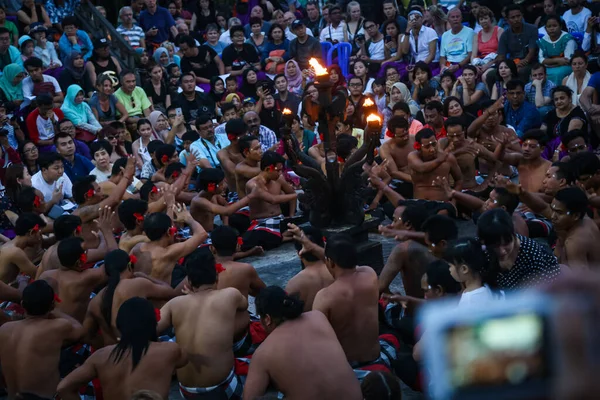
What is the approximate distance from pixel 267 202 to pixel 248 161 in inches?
25.2

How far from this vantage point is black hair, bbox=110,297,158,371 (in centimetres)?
446

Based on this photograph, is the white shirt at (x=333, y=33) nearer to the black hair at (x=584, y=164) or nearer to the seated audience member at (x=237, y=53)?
the seated audience member at (x=237, y=53)

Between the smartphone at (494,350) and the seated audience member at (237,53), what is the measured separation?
514 inches

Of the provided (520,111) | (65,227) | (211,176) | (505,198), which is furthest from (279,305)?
(520,111)

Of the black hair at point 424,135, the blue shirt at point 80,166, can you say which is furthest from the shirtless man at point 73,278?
the blue shirt at point 80,166

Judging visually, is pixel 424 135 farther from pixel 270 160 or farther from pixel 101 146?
pixel 101 146

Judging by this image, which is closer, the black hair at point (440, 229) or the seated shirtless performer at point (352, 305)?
the seated shirtless performer at point (352, 305)

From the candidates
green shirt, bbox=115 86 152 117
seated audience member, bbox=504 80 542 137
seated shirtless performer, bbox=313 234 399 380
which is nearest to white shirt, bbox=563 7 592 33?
seated audience member, bbox=504 80 542 137

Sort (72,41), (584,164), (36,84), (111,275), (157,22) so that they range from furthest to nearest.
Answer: (157,22), (72,41), (36,84), (584,164), (111,275)

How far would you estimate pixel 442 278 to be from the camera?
15.4 ft

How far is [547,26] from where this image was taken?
11.7 meters

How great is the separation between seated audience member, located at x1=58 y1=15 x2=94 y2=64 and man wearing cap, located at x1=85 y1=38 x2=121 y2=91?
155 mm

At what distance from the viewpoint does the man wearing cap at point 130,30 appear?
1372 cm

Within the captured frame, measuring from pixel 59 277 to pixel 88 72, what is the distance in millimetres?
7063
